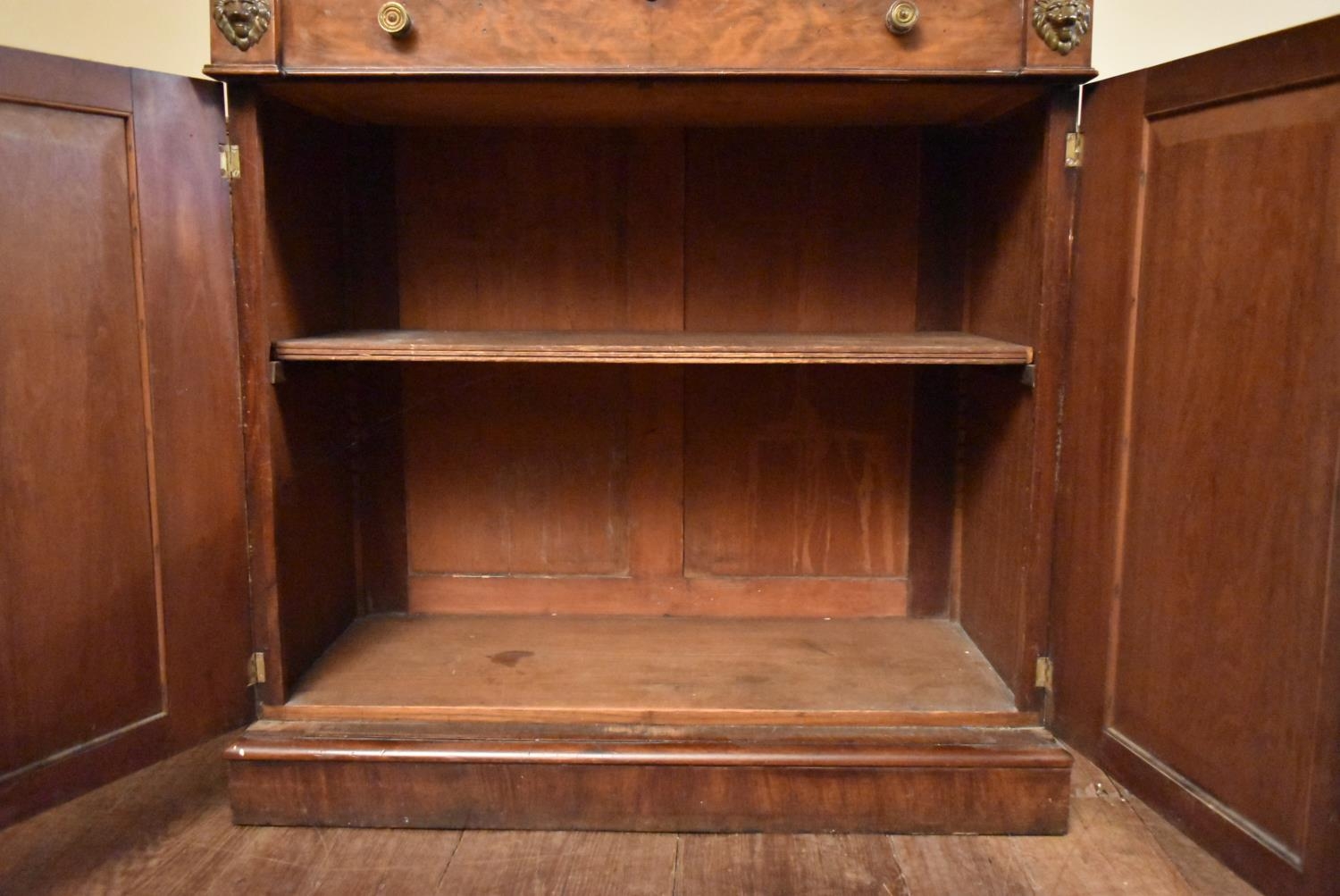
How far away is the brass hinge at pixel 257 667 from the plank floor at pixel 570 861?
8.1 inches

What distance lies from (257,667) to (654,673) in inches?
26.0

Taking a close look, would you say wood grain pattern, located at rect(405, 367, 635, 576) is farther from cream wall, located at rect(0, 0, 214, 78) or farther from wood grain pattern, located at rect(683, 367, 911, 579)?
cream wall, located at rect(0, 0, 214, 78)

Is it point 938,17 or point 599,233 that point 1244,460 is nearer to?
point 938,17

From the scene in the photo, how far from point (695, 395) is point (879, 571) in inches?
20.8

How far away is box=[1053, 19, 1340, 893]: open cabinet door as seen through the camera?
4.32 ft

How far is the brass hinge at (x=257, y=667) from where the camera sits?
169 cm

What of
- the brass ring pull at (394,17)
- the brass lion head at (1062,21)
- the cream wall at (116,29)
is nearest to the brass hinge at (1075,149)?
the brass lion head at (1062,21)

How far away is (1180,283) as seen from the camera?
150cm

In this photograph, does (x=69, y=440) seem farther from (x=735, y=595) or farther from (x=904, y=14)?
(x=904, y=14)

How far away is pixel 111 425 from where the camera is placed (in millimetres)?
1593

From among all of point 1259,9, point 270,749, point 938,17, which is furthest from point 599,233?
point 1259,9

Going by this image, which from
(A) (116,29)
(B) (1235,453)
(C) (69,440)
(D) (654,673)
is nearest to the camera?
(B) (1235,453)

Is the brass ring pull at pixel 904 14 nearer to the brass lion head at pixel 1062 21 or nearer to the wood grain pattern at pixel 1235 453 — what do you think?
the brass lion head at pixel 1062 21

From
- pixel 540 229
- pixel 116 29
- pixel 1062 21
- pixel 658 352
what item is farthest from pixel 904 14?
pixel 116 29
